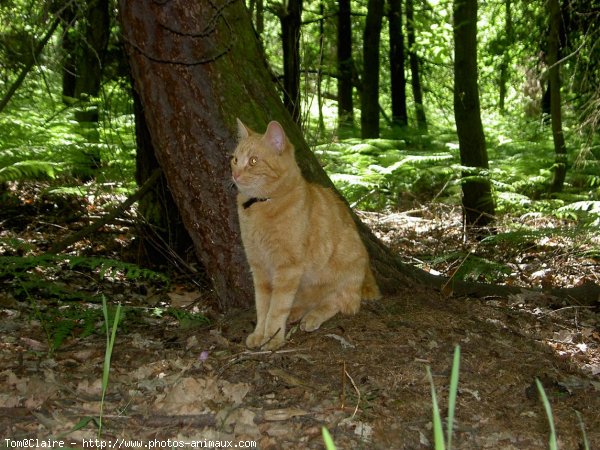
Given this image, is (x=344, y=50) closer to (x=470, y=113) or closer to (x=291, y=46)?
(x=470, y=113)

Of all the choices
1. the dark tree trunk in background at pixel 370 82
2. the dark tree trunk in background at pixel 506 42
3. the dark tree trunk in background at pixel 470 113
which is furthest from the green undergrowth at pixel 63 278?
the dark tree trunk in background at pixel 506 42

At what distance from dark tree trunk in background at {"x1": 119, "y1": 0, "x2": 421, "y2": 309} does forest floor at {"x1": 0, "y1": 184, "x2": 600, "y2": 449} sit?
0.58 metres

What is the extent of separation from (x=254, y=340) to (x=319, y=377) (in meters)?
0.63

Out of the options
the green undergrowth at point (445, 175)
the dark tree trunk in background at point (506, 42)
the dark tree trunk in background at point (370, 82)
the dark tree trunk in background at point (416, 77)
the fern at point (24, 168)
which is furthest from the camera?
the dark tree trunk in background at point (416, 77)

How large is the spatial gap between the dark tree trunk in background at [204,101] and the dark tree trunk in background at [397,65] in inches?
539

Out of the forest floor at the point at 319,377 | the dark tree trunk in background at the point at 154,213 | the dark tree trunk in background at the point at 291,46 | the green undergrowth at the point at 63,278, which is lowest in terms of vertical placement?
the forest floor at the point at 319,377

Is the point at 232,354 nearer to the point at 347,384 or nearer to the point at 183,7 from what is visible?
the point at 347,384

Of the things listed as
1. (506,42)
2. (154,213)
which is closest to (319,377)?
(154,213)

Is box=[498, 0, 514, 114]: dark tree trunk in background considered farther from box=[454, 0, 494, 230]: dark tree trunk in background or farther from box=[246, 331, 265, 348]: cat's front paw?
box=[246, 331, 265, 348]: cat's front paw

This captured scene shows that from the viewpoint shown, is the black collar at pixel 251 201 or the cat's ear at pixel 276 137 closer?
the cat's ear at pixel 276 137

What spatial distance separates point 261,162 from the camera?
3850 millimetres

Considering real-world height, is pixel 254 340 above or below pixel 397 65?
below

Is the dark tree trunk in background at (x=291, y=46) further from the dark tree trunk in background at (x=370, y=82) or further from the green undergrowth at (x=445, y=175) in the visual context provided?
the dark tree trunk in background at (x=370, y=82)

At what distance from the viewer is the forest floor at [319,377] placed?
9.30 feet
